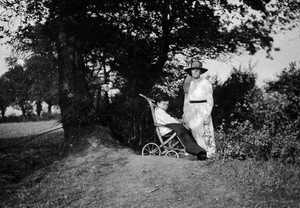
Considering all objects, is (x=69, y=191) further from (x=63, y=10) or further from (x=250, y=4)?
(x=250, y=4)

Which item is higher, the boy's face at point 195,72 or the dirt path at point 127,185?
the boy's face at point 195,72

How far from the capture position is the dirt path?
472 centimetres

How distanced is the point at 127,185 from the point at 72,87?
13.7ft

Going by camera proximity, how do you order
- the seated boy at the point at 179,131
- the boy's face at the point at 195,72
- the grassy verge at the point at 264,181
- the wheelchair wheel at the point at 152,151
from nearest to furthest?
1. the grassy verge at the point at 264,181
2. the seated boy at the point at 179,131
3. the wheelchair wheel at the point at 152,151
4. the boy's face at the point at 195,72

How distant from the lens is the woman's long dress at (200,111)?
7.13 metres

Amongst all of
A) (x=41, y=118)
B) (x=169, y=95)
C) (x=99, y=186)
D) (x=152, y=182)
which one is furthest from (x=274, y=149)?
(x=41, y=118)

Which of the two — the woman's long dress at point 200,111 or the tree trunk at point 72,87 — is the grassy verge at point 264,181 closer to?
the woman's long dress at point 200,111

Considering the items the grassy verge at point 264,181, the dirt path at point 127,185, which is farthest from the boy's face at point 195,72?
the grassy verge at point 264,181

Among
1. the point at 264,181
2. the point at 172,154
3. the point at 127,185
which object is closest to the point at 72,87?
the point at 172,154

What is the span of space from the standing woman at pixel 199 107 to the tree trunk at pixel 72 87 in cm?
287

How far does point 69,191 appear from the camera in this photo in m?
5.61

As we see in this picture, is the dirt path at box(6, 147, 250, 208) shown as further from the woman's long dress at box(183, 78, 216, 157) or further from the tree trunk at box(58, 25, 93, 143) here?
the tree trunk at box(58, 25, 93, 143)

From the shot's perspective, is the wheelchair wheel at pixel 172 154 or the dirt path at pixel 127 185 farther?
the wheelchair wheel at pixel 172 154

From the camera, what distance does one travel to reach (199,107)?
23.9ft
